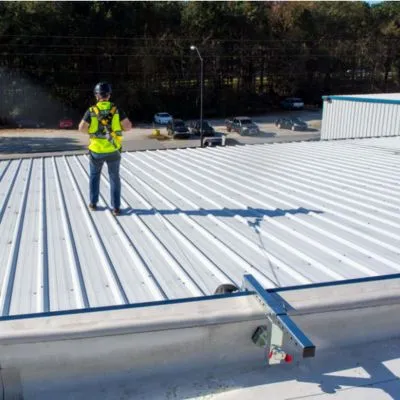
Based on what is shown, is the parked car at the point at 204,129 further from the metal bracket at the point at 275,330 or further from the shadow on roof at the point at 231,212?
the metal bracket at the point at 275,330

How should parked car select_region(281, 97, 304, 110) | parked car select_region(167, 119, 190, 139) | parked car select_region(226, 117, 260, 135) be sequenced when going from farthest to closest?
parked car select_region(281, 97, 304, 110) < parked car select_region(226, 117, 260, 135) < parked car select_region(167, 119, 190, 139)

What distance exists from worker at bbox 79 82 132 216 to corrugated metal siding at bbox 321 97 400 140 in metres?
10.4

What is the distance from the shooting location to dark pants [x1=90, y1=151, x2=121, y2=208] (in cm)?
571

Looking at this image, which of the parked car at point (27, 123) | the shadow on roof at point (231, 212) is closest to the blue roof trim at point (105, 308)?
the shadow on roof at point (231, 212)

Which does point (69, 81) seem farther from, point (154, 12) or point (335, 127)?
point (335, 127)

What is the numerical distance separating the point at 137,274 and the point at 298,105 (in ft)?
157

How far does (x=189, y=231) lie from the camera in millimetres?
5117

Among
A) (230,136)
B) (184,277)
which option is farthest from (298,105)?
(184,277)

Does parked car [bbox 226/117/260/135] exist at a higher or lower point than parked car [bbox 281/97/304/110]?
lower

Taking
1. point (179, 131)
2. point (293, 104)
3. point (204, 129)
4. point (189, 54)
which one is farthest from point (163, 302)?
point (293, 104)

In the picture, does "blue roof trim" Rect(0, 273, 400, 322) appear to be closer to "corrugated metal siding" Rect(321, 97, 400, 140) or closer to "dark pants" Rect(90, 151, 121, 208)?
"dark pants" Rect(90, 151, 121, 208)

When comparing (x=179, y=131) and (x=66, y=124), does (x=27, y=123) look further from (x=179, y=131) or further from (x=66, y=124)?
(x=179, y=131)

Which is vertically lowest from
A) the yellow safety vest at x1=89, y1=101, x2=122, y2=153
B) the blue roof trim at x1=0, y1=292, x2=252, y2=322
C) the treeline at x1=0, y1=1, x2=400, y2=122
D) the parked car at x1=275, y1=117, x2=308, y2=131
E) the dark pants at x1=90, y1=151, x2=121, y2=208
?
the parked car at x1=275, y1=117, x2=308, y2=131

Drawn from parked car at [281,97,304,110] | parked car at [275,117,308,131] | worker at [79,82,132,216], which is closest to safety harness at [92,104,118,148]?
worker at [79,82,132,216]
